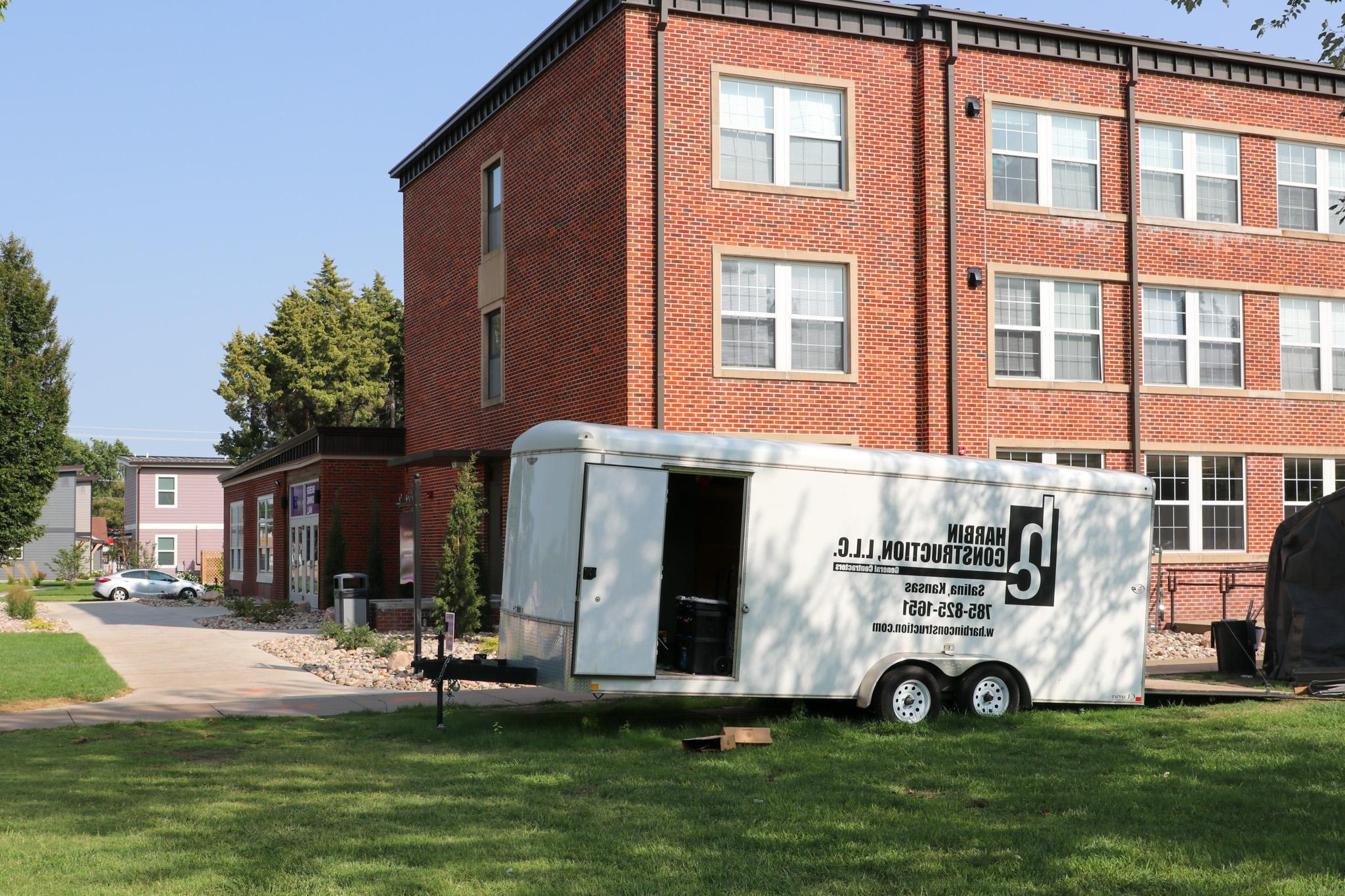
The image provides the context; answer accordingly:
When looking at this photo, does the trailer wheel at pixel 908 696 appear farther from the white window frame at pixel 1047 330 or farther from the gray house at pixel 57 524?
the gray house at pixel 57 524

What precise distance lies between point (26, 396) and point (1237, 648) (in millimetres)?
30378

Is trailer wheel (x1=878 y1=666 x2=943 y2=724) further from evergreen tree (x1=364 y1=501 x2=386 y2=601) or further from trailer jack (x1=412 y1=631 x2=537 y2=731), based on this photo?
evergreen tree (x1=364 y1=501 x2=386 y2=601)

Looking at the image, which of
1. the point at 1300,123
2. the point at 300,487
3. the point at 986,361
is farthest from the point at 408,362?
the point at 1300,123

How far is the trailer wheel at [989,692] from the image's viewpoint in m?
12.8

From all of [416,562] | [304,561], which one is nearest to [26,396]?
[304,561]

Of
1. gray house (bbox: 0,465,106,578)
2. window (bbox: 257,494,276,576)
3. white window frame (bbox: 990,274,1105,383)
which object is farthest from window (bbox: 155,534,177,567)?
white window frame (bbox: 990,274,1105,383)

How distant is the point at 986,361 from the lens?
72.1ft

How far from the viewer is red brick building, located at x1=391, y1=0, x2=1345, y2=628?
66.8 feet

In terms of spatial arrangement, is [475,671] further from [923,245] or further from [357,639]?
[923,245]

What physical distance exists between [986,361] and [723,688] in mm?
11913

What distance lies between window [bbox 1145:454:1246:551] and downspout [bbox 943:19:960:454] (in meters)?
4.47

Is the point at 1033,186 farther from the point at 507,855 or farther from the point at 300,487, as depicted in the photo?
the point at 300,487

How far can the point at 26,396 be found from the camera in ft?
113

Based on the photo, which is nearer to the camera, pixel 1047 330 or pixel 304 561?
pixel 1047 330
